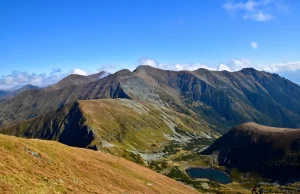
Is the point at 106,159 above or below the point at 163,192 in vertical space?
above

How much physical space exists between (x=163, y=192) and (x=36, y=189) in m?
46.8

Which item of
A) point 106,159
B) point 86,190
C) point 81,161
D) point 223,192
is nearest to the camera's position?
point 86,190

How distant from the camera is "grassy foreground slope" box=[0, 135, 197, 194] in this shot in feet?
157

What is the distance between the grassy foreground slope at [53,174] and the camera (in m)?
47.9

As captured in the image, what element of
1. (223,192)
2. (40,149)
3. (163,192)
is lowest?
(223,192)

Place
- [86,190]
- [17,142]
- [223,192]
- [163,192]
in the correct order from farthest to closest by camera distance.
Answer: [223,192]
[163,192]
[17,142]
[86,190]

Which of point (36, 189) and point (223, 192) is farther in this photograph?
point (223, 192)

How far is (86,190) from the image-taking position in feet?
190

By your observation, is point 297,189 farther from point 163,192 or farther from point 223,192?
point 163,192

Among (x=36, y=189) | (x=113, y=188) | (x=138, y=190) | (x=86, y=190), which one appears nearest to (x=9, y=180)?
(x=36, y=189)

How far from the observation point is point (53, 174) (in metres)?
58.6

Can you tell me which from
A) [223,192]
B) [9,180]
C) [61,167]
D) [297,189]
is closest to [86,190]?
[61,167]

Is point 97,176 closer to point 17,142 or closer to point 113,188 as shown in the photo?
point 113,188

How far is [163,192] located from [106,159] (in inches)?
873
